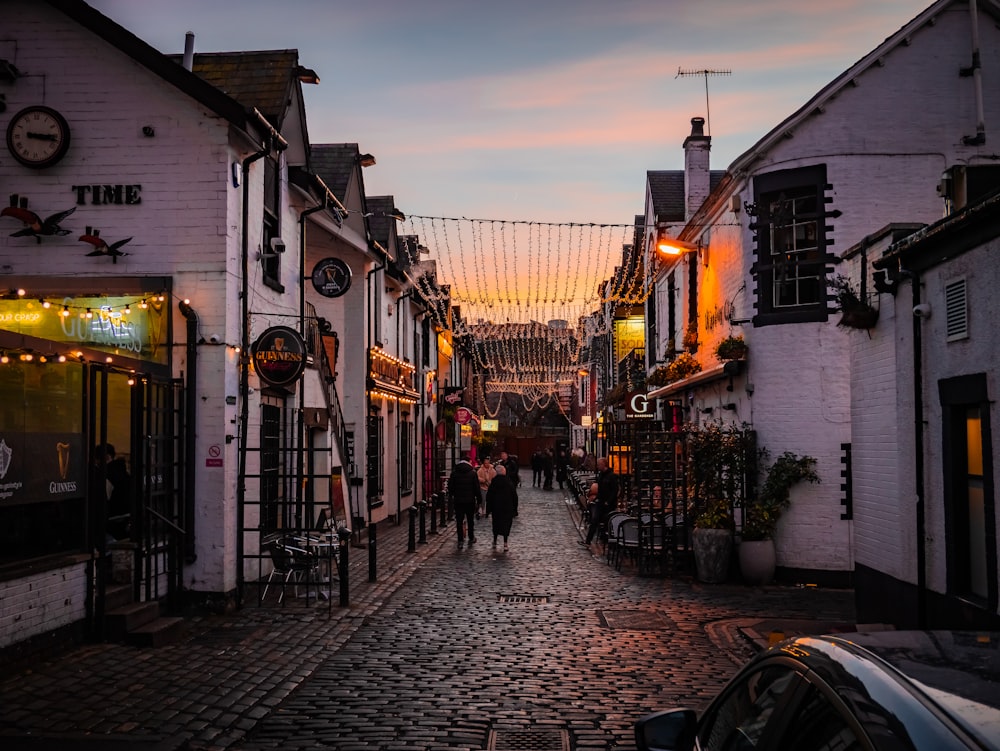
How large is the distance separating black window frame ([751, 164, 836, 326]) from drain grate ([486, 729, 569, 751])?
11109mm

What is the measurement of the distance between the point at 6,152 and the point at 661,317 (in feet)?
64.6

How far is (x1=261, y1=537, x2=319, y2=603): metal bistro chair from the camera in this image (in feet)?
47.1

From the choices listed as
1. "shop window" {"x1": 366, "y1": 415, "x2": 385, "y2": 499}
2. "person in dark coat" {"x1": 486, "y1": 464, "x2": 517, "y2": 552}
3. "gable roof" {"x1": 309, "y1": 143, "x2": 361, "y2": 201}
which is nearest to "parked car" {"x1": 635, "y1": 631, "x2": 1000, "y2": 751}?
"person in dark coat" {"x1": 486, "y1": 464, "x2": 517, "y2": 552}

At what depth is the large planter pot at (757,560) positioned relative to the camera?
54.1 feet

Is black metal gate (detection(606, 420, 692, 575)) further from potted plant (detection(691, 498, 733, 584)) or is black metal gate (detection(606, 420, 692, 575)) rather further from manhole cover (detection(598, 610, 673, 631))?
manhole cover (detection(598, 610, 673, 631))

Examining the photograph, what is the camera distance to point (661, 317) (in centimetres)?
2995

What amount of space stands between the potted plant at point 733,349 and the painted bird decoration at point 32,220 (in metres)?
10.9

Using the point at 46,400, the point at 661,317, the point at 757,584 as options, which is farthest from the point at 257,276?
the point at 661,317

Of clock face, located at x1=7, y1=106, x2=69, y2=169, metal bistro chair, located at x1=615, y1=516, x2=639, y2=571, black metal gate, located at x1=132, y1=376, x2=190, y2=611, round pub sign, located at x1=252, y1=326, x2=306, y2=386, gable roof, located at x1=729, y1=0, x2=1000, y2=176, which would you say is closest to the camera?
black metal gate, located at x1=132, y1=376, x2=190, y2=611

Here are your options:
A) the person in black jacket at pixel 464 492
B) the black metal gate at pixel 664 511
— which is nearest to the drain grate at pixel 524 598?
the black metal gate at pixel 664 511

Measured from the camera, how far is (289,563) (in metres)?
14.8

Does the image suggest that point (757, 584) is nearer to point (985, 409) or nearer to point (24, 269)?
point (985, 409)

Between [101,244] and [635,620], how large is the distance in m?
8.63

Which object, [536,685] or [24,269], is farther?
[24,269]
